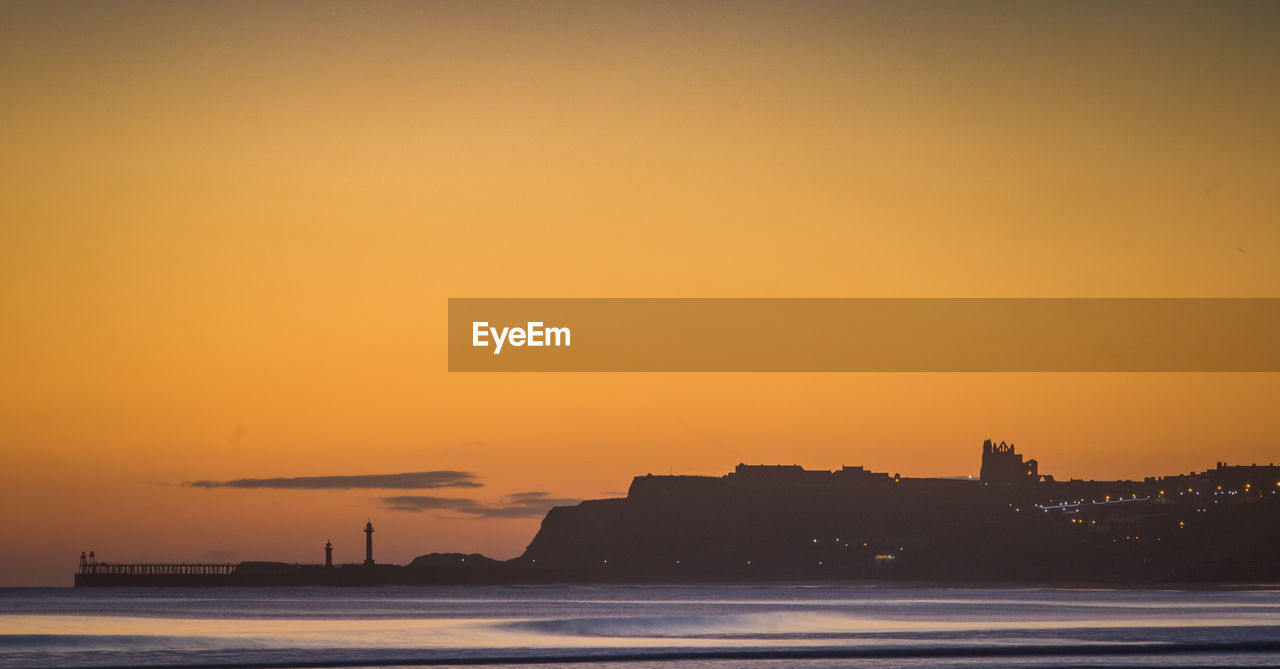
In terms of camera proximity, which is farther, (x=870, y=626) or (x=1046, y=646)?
(x=870, y=626)

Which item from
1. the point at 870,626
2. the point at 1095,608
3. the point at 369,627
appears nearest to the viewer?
the point at 870,626

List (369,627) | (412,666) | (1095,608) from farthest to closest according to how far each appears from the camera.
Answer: (1095,608)
(369,627)
(412,666)

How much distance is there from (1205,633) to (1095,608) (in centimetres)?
4319

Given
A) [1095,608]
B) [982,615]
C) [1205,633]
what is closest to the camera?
[1205,633]

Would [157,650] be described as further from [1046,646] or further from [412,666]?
[1046,646]

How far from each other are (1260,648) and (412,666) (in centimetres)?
3116

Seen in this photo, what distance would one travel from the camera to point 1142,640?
55.4 m

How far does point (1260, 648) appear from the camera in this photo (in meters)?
49.6

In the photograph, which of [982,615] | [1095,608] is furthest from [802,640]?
[1095,608]

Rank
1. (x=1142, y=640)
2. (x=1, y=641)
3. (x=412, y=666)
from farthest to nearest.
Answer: (x=1, y=641), (x=1142, y=640), (x=412, y=666)

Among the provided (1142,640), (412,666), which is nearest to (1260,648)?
(1142,640)

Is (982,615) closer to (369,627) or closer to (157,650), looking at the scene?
(369,627)

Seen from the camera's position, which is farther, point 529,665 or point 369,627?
point 369,627

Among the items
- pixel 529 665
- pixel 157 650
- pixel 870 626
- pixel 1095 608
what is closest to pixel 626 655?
pixel 529 665
